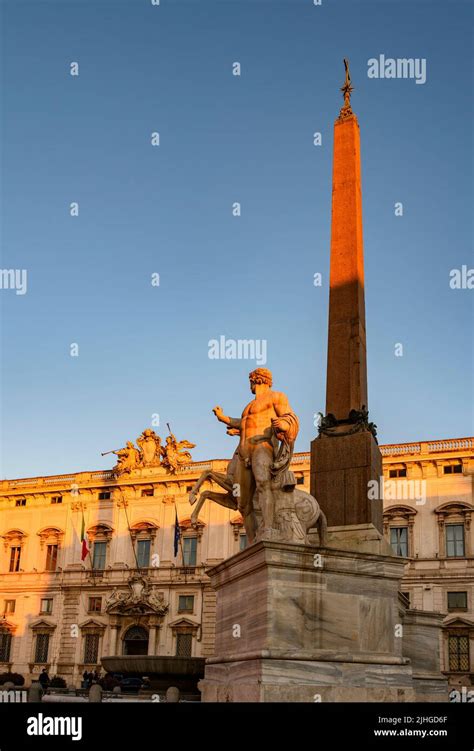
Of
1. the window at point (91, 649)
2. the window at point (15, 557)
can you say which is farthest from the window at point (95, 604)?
the window at point (15, 557)

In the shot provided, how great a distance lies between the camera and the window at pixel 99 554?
141 ft

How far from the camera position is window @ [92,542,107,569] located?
141 feet

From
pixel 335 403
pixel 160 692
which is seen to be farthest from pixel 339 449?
pixel 160 692

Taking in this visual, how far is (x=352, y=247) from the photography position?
1334 cm

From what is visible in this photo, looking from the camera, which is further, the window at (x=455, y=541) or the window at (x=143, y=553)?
the window at (x=143, y=553)

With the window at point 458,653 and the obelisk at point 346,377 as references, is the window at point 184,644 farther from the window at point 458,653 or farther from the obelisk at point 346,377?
the obelisk at point 346,377

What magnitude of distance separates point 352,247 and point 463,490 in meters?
24.7

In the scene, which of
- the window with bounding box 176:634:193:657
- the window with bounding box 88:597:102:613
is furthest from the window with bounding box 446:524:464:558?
the window with bounding box 88:597:102:613

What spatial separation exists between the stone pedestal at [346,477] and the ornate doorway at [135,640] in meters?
31.1

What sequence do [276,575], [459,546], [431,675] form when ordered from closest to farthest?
[276,575] → [431,675] → [459,546]

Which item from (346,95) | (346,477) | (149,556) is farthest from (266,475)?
(149,556)

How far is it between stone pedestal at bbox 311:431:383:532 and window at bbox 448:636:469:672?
78.5 feet

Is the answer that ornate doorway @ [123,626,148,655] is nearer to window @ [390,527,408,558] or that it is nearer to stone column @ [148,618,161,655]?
stone column @ [148,618,161,655]
